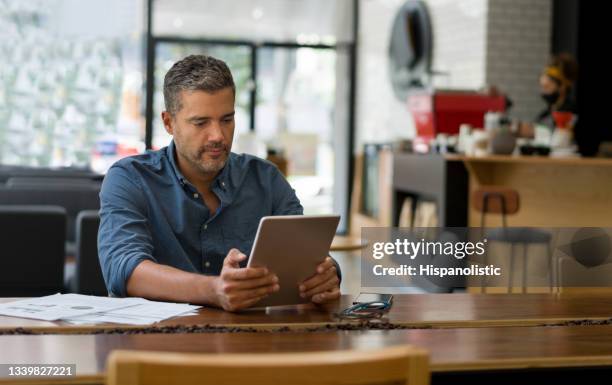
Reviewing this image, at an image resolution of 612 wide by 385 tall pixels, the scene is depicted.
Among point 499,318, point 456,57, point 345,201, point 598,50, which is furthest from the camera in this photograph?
point 345,201

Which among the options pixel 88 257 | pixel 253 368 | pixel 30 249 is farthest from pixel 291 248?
pixel 30 249

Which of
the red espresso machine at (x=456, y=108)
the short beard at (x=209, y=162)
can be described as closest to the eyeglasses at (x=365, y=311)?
the short beard at (x=209, y=162)

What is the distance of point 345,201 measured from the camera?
1118 centimetres

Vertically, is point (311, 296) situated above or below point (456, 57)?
below

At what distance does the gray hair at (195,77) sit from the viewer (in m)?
2.56

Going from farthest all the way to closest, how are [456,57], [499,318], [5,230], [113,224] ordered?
[456,57] < [5,230] < [113,224] < [499,318]

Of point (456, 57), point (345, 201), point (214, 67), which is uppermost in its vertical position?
point (456, 57)

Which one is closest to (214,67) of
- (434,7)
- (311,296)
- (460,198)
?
(311,296)

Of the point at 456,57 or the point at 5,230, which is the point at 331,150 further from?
the point at 5,230

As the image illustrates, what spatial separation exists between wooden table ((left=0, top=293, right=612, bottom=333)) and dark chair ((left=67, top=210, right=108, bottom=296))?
228 cm

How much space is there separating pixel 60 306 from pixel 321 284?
63 centimetres

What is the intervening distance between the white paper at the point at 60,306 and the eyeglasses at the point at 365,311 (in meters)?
0.51

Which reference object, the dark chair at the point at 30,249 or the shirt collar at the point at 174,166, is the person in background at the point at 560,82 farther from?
the shirt collar at the point at 174,166

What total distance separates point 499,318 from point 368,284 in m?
0.48
